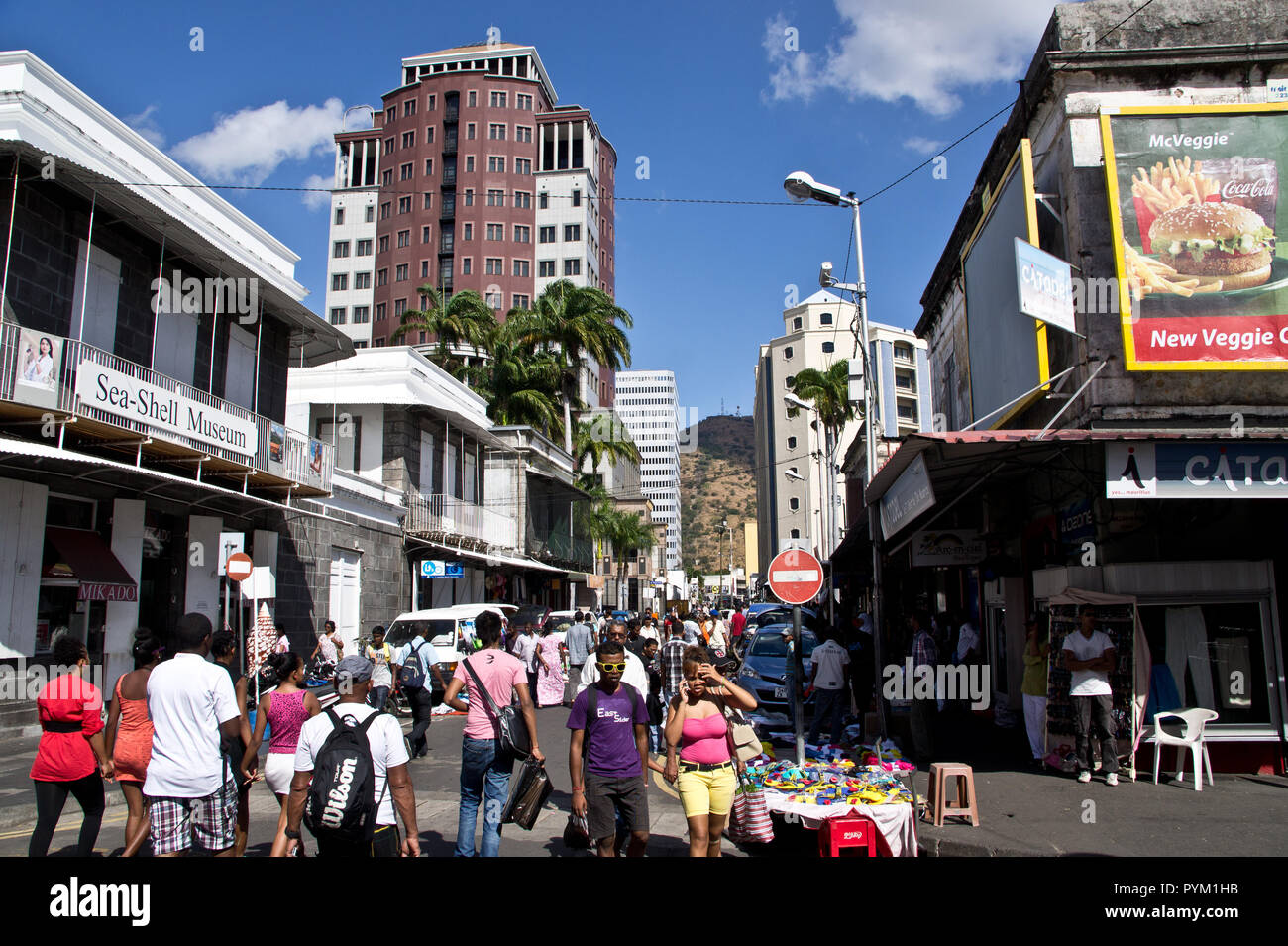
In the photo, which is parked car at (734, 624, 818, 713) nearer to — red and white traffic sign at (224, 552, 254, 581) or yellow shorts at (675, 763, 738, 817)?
yellow shorts at (675, 763, 738, 817)

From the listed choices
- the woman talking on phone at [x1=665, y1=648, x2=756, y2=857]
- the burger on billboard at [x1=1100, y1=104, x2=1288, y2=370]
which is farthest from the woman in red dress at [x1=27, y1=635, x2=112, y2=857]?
the burger on billboard at [x1=1100, y1=104, x2=1288, y2=370]

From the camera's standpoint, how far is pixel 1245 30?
11.3 m

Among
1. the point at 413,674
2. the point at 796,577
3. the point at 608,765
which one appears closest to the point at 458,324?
the point at 413,674

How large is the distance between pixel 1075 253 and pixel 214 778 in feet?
35.2

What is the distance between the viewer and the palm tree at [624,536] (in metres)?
64.5

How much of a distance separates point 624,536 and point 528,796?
59.5m

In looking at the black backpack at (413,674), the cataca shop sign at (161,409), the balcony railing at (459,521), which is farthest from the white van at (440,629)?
the balcony railing at (459,521)

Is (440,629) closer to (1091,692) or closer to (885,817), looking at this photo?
(1091,692)

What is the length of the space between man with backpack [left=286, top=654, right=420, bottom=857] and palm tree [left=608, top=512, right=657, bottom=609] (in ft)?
188

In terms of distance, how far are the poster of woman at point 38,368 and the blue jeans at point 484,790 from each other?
9661mm

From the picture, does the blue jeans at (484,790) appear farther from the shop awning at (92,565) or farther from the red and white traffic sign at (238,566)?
the shop awning at (92,565)

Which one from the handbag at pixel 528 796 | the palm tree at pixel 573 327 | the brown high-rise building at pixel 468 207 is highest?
the brown high-rise building at pixel 468 207

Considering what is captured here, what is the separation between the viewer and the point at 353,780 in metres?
4.54
